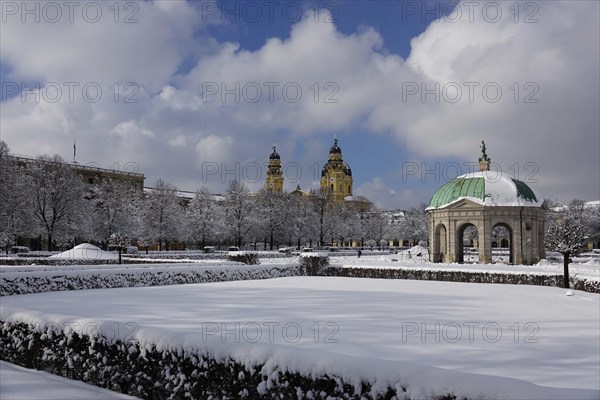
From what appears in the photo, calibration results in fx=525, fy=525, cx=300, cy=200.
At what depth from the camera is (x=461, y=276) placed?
29.2 m

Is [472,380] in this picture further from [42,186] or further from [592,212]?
[592,212]

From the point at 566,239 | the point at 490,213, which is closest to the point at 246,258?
the point at 490,213

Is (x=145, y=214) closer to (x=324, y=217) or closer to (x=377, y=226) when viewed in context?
(x=324, y=217)

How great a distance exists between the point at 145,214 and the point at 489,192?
39.1 metres

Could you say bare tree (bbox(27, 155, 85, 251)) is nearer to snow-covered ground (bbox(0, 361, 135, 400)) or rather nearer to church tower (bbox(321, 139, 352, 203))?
snow-covered ground (bbox(0, 361, 135, 400))

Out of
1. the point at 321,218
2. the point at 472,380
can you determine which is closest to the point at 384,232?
the point at 321,218

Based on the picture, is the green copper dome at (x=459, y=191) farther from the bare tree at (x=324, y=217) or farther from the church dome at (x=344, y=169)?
the church dome at (x=344, y=169)

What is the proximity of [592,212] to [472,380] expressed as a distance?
10100 centimetres

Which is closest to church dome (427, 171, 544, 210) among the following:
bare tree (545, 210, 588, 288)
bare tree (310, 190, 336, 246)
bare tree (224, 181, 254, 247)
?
bare tree (545, 210, 588, 288)

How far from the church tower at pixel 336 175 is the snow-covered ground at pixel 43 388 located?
124m

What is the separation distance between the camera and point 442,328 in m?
12.6

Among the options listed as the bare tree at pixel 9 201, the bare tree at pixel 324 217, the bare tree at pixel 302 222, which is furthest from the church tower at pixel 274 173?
the bare tree at pixel 9 201

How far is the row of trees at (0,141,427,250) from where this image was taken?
46438 mm

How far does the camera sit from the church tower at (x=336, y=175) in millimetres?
134750
